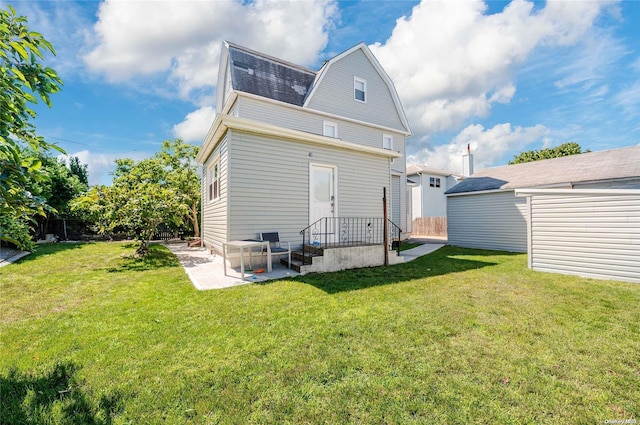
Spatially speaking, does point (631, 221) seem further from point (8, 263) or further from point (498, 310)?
point (8, 263)

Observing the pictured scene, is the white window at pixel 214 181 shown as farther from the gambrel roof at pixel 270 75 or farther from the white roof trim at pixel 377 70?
the white roof trim at pixel 377 70

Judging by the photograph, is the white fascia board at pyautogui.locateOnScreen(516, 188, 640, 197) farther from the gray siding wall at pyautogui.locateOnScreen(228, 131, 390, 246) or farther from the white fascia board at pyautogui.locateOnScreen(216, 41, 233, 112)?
the white fascia board at pyautogui.locateOnScreen(216, 41, 233, 112)

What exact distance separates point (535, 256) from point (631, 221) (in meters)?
2.03

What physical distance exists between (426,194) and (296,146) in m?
19.7

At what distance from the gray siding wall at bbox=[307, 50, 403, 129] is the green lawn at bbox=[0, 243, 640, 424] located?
32.8 feet

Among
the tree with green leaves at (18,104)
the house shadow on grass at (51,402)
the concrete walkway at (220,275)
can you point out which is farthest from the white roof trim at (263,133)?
the house shadow on grass at (51,402)

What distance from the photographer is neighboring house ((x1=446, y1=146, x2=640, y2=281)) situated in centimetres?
611

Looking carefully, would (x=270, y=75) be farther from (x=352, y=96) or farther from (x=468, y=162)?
(x=468, y=162)

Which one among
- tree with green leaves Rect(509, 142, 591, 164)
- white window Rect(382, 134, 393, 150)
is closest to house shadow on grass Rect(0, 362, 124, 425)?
white window Rect(382, 134, 393, 150)

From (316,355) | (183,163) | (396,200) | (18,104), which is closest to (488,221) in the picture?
(396,200)

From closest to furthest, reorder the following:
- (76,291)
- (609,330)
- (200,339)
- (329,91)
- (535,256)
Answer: (200,339) < (609,330) < (76,291) < (535,256) < (329,91)

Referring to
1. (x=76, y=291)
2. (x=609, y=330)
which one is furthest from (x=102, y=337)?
(x=609, y=330)

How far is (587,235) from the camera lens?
655 cm

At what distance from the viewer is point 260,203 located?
6.85m
